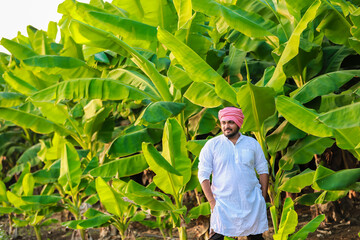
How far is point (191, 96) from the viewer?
5027 millimetres

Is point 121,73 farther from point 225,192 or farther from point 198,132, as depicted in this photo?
point 225,192

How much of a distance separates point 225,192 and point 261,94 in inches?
39.5

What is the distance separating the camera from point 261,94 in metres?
4.40

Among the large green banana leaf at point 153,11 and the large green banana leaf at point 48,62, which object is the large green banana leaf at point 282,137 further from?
the large green banana leaf at point 48,62

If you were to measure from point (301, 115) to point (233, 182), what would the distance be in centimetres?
84

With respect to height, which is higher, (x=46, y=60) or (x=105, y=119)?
(x=46, y=60)

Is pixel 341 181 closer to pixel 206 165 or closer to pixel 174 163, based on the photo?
pixel 206 165

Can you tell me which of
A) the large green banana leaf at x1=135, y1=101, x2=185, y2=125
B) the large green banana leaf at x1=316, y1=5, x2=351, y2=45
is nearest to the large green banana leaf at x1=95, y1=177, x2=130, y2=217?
the large green banana leaf at x1=135, y1=101, x2=185, y2=125

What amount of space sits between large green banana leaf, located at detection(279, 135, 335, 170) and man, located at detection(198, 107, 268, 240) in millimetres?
1089

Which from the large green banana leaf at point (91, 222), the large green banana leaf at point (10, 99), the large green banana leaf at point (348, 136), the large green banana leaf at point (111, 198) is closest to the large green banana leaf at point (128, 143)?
the large green banana leaf at point (111, 198)

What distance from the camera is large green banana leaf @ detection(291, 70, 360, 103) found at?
471 centimetres

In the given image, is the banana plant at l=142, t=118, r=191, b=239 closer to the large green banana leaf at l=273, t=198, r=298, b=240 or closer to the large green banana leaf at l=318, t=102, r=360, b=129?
the large green banana leaf at l=273, t=198, r=298, b=240

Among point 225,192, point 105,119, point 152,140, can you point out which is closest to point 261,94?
point 225,192

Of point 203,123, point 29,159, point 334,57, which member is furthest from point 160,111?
point 29,159
